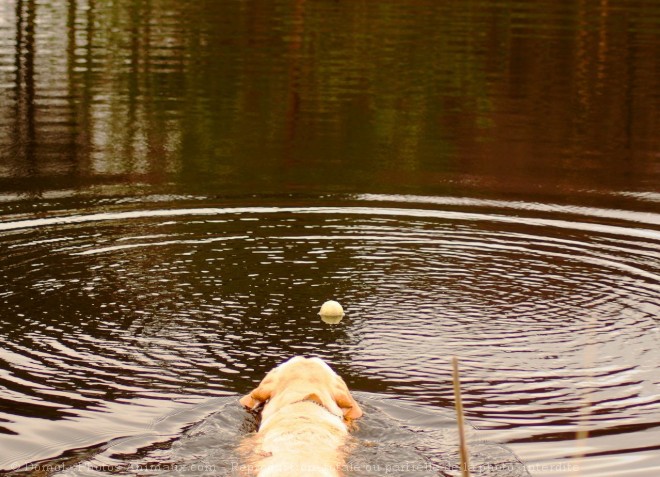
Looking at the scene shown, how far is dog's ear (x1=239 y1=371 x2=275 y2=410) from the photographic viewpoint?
A: 6996 mm

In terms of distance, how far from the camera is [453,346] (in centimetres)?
870

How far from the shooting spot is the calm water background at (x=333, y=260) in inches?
293

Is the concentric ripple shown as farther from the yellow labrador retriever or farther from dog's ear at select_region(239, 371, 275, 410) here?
the yellow labrador retriever

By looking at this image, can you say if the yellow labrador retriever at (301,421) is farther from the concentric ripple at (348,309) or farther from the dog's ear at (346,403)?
the concentric ripple at (348,309)

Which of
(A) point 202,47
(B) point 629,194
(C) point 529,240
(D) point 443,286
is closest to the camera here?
(D) point 443,286

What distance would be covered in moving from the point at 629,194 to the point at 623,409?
716cm

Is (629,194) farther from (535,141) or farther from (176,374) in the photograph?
(176,374)

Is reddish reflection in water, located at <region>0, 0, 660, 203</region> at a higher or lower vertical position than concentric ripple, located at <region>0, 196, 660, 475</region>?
higher

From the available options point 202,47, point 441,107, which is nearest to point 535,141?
point 441,107

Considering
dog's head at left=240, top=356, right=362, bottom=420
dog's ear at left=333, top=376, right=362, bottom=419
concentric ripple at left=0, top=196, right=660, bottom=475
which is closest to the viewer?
dog's head at left=240, top=356, right=362, bottom=420

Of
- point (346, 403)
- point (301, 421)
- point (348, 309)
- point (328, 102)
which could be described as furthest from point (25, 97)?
point (301, 421)

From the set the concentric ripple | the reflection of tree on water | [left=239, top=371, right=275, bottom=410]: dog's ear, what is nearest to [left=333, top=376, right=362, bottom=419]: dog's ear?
[left=239, top=371, right=275, bottom=410]: dog's ear

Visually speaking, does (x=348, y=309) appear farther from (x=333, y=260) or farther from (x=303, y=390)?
(x=303, y=390)

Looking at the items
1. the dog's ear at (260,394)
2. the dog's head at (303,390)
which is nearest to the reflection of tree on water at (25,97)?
the dog's ear at (260,394)
